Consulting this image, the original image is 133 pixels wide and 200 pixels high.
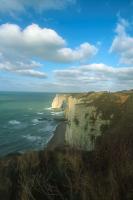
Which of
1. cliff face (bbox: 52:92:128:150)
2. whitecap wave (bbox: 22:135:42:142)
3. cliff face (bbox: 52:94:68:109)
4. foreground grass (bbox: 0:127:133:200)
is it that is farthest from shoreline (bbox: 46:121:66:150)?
cliff face (bbox: 52:94:68:109)

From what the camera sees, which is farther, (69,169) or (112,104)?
(112,104)

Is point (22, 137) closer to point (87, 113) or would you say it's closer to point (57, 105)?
point (87, 113)

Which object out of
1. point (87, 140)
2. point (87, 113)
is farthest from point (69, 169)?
point (87, 113)

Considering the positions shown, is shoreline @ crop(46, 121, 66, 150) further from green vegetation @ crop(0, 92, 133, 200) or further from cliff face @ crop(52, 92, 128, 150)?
green vegetation @ crop(0, 92, 133, 200)

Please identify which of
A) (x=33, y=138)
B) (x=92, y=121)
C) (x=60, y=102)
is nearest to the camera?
(x=92, y=121)

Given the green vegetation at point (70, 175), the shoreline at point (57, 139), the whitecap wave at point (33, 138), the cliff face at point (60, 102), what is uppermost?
the green vegetation at point (70, 175)

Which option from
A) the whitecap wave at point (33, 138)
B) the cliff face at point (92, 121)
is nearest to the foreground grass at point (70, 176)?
the cliff face at point (92, 121)

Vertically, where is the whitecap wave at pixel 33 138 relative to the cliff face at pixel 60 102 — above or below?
below

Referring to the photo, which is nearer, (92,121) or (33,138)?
(92,121)

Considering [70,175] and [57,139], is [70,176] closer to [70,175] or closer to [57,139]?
[70,175]

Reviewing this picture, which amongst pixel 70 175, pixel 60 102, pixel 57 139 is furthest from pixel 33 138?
pixel 60 102

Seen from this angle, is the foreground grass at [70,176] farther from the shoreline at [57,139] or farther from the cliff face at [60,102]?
the cliff face at [60,102]
